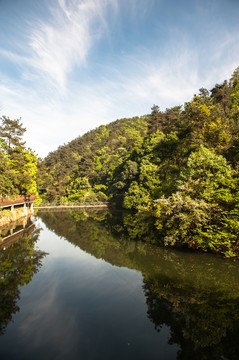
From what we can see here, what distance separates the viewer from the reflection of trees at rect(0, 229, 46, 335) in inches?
450

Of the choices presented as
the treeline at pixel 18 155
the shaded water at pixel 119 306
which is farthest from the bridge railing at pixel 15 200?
the shaded water at pixel 119 306

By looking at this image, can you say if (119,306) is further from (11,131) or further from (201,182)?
(11,131)

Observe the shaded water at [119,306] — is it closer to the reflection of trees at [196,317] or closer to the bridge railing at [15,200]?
the reflection of trees at [196,317]

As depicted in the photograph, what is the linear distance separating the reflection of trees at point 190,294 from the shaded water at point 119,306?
0.14 ft

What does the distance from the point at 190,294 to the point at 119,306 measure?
4126mm

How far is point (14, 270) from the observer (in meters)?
16.5

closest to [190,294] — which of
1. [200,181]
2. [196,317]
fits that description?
[196,317]

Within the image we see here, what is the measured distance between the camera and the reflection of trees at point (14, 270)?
1143 cm

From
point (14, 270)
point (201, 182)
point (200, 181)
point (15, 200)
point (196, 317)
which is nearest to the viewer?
point (196, 317)

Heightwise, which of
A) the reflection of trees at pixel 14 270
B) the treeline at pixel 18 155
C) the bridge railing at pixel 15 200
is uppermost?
the treeline at pixel 18 155

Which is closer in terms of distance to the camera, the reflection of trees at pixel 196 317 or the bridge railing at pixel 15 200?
the reflection of trees at pixel 196 317

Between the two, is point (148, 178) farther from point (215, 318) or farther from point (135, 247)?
point (215, 318)

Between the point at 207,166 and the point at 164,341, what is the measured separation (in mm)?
15358

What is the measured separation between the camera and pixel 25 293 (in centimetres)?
1322
